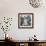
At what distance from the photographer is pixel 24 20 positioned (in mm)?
5023

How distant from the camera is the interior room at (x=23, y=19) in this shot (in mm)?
4946

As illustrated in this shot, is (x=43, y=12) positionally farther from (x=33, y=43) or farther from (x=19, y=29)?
(x=33, y=43)

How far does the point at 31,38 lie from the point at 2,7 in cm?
153

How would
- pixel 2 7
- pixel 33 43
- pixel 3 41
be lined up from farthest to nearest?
pixel 2 7, pixel 3 41, pixel 33 43

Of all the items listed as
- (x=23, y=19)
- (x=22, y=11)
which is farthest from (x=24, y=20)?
(x=22, y=11)

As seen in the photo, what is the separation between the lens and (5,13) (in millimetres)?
4984

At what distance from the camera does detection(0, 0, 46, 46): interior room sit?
4.95m

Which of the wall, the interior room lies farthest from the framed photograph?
the wall

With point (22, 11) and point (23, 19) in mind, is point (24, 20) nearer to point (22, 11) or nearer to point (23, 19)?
point (23, 19)

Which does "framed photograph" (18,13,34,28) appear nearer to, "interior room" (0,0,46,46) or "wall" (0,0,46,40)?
"interior room" (0,0,46,46)

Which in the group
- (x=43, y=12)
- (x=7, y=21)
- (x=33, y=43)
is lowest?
(x=33, y=43)

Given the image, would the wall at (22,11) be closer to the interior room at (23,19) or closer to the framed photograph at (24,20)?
the interior room at (23,19)

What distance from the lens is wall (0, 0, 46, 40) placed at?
496 centimetres

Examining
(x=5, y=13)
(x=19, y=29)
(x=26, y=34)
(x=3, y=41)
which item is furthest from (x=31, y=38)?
(x=5, y=13)
